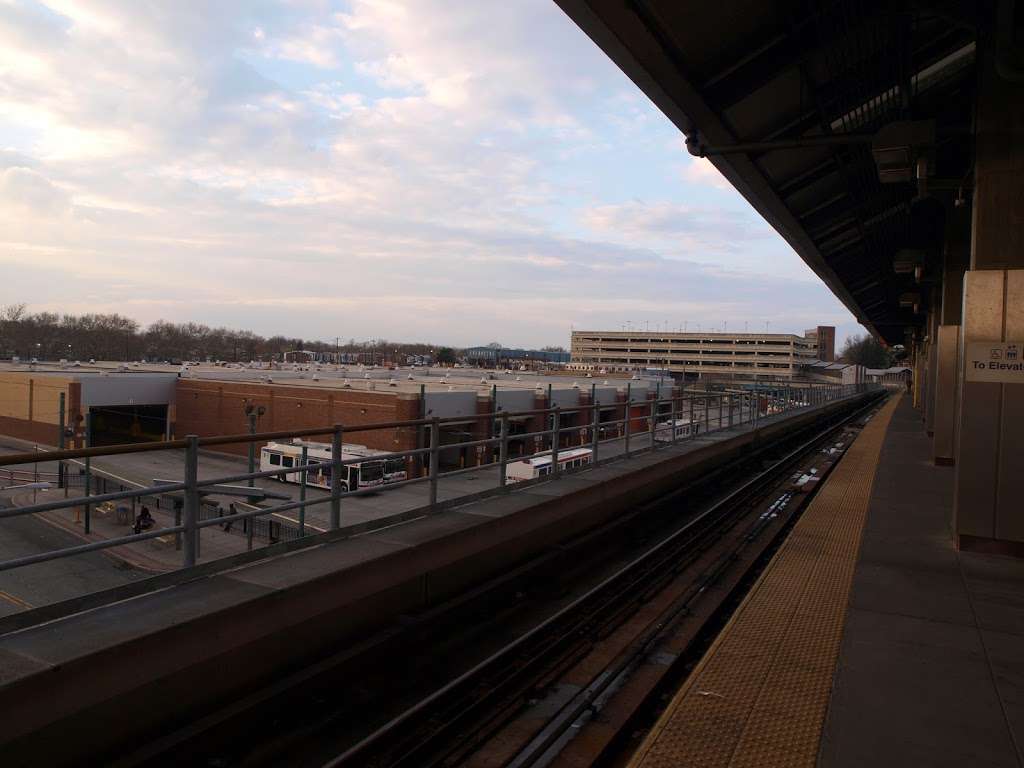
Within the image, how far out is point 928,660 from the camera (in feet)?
14.2

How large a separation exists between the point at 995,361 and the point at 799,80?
4.30 metres

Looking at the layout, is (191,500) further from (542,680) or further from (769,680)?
(769,680)

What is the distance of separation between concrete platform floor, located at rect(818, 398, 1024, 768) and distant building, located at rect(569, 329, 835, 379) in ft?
342

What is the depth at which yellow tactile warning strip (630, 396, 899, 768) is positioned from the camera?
3348 millimetres

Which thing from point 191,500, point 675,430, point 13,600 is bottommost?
point 13,600

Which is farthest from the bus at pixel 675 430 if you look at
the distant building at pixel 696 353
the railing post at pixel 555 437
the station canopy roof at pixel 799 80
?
the distant building at pixel 696 353

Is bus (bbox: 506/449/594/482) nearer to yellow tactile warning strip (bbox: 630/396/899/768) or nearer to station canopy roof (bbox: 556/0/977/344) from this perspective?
yellow tactile warning strip (bbox: 630/396/899/768)

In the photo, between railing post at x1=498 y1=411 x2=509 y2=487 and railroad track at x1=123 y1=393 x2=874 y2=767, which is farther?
railing post at x1=498 y1=411 x2=509 y2=487

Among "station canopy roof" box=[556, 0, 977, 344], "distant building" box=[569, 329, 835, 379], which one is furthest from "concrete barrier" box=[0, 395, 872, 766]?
"distant building" box=[569, 329, 835, 379]

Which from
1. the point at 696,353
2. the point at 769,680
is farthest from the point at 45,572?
the point at 696,353

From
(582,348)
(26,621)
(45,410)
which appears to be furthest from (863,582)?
(582,348)

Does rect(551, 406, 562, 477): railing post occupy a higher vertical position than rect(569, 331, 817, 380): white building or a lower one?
lower

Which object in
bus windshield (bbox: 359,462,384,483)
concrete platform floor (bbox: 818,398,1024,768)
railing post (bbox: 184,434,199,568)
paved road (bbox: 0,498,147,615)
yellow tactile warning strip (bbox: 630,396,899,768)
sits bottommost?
yellow tactile warning strip (bbox: 630,396,899,768)

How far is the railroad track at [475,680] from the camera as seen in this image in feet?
12.4
